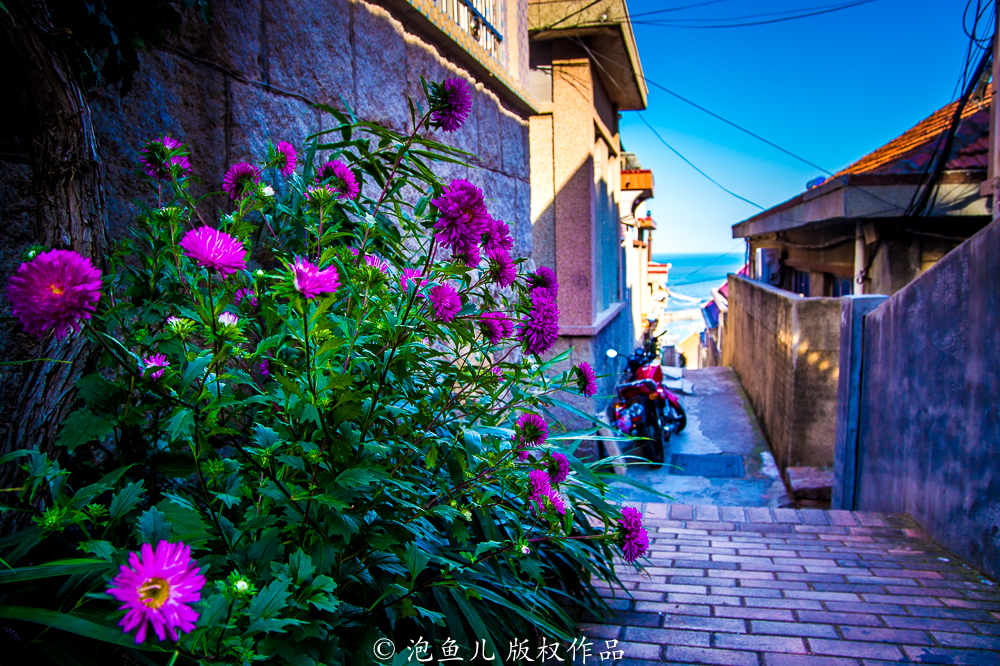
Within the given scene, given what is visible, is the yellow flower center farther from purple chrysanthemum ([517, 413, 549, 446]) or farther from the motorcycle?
the motorcycle

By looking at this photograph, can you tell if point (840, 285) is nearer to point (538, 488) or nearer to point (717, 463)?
point (717, 463)

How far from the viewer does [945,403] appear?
9.27 ft

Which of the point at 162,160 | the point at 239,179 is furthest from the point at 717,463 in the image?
the point at 162,160

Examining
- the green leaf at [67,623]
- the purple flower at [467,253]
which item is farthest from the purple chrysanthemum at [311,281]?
the green leaf at [67,623]

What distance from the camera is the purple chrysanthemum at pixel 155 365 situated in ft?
3.26

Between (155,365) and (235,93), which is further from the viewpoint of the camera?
(235,93)

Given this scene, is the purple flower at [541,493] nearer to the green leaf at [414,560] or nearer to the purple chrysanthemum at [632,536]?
the purple chrysanthemum at [632,536]

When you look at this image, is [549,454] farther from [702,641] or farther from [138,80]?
[138,80]

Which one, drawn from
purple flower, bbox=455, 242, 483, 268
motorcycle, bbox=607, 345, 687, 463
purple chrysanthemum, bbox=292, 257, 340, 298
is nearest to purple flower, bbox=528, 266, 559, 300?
purple flower, bbox=455, 242, 483, 268

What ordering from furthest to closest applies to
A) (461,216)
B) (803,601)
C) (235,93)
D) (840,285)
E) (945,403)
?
(840,285) → (945,403) → (803,601) → (235,93) → (461,216)

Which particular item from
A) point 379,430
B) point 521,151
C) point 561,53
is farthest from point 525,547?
point 561,53

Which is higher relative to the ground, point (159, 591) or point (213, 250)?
point (213, 250)

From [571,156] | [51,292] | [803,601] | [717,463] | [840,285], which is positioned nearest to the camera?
[51,292]

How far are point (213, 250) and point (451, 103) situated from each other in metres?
0.62
